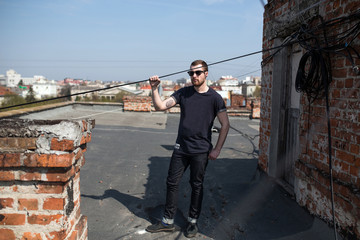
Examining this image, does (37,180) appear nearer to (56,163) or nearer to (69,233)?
(56,163)

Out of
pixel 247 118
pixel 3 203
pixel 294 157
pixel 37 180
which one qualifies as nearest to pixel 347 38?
pixel 294 157

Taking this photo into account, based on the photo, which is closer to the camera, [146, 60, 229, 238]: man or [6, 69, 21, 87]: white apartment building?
[146, 60, 229, 238]: man

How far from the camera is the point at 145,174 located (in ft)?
16.1

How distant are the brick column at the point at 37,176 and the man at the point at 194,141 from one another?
130cm

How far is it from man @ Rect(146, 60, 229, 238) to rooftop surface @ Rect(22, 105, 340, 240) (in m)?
0.21

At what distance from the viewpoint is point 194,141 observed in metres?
3.02

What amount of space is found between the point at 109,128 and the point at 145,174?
4447mm

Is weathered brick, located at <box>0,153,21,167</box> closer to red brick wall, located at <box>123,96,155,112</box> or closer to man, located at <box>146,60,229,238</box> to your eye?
man, located at <box>146,60,229,238</box>

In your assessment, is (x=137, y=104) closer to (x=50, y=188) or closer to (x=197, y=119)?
(x=197, y=119)

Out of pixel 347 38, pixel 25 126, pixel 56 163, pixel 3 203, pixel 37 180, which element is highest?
pixel 347 38

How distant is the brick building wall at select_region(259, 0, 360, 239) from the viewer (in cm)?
246

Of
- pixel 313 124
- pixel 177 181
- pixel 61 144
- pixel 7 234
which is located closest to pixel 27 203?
pixel 7 234

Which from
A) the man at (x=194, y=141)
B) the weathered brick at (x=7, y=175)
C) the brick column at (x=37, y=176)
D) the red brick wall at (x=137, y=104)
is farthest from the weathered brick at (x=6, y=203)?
the red brick wall at (x=137, y=104)

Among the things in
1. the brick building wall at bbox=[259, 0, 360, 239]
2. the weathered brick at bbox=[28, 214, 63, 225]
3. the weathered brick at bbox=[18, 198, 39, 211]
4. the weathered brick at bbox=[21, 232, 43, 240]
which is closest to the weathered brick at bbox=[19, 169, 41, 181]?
the weathered brick at bbox=[18, 198, 39, 211]
